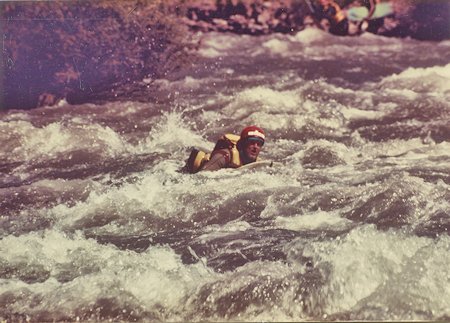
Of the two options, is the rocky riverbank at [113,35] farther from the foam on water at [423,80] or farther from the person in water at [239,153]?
the person in water at [239,153]

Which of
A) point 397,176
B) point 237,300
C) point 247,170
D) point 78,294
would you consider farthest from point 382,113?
point 78,294

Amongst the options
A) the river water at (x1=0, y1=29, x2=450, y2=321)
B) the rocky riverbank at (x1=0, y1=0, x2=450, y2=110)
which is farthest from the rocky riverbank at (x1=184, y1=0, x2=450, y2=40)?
the river water at (x1=0, y1=29, x2=450, y2=321)

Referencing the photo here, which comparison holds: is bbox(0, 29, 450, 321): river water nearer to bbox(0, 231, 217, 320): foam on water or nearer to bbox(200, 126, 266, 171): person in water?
bbox(0, 231, 217, 320): foam on water

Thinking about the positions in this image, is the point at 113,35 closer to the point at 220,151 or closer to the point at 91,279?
the point at 220,151

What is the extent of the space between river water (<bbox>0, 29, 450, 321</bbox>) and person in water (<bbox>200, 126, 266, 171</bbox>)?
0.13 m

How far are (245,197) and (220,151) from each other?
63cm

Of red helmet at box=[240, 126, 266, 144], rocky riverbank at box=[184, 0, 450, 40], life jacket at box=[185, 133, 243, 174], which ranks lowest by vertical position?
life jacket at box=[185, 133, 243, 174]

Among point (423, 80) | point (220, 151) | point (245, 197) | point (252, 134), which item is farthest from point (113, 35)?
point (423, 80)

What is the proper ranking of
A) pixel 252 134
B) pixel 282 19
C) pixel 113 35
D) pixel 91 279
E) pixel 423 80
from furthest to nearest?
pixel 282 19 → pixel 423 80 → pixel 113 35 → pixel 252 134 → pixel 91 279

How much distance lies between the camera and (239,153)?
5.33 metres

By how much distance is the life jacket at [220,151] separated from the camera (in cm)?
530

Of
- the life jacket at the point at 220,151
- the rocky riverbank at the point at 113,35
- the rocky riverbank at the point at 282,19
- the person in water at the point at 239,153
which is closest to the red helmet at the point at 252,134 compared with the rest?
the person in water at the point at 239,153

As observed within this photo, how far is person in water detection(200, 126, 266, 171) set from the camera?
5.22m

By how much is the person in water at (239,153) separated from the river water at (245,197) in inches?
5.1
